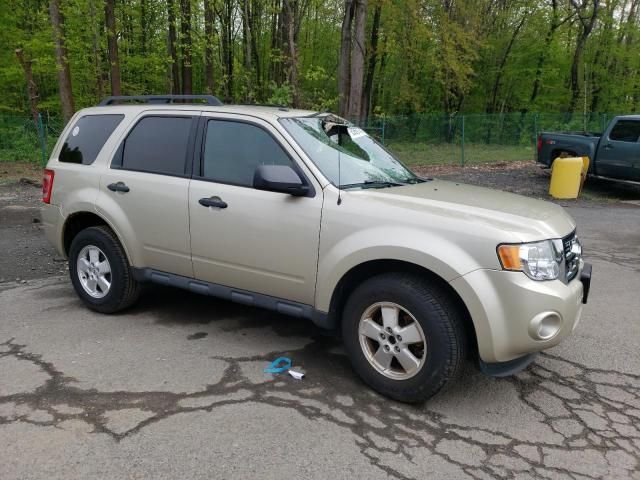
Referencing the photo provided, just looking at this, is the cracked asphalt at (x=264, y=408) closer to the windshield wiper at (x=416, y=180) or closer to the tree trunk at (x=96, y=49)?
the windshield wiper at (x=416, y=180)

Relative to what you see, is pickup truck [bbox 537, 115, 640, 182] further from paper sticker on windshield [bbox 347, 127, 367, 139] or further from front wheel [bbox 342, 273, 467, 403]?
front wheel [bbox 342, 273, 467, 403]

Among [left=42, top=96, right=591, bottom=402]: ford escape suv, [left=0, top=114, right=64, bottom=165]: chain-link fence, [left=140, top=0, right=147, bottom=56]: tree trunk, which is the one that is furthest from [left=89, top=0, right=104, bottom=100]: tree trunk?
[left=42, top=96, right=591, bottom=402]: ford escape suv

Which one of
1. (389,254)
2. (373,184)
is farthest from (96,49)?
(389,254)

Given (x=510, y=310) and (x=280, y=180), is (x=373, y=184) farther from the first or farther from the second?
(x=510, y=310)

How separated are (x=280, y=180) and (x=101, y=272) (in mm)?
2214

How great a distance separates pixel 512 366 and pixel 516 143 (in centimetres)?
2207

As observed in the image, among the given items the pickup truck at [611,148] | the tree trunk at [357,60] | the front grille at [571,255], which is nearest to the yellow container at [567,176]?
the pickup truck at [611,148]

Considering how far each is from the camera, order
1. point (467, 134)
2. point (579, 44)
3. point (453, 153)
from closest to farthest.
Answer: point (453, 153)
point (467, 134)
point (579, 44)

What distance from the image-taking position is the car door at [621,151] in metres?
12.0

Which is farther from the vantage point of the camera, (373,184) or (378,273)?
(373,184)

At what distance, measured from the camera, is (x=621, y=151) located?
12219mm

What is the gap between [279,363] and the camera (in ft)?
12.7

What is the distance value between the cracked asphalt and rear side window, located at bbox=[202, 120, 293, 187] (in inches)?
53.2

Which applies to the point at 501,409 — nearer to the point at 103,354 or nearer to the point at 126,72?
the point at 103,354
